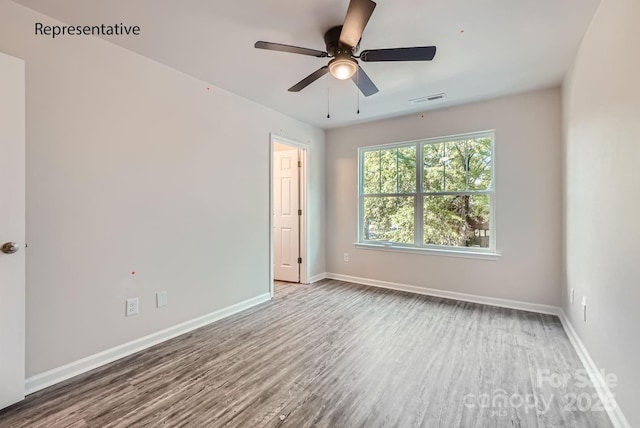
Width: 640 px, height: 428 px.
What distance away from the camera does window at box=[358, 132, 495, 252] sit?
3607 millimetres

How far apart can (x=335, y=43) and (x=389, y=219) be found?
2.79 metres

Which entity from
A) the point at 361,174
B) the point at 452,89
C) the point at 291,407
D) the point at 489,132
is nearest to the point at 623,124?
the point at 452,89

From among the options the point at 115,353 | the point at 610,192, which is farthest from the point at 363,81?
the point at 115,353

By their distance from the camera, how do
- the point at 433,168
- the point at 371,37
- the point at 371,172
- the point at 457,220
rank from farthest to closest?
the point at 371,172 → the point at 433,168 → the point at 457,220 → the point at 371,37

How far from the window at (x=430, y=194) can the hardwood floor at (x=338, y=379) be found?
1144mm

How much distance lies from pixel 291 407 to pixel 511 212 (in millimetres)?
3125

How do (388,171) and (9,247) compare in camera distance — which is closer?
(9,247)

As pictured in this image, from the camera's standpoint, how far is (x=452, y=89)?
10.3ft

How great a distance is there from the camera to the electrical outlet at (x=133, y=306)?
2344 mm

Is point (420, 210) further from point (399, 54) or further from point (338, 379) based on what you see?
point (338, 379)

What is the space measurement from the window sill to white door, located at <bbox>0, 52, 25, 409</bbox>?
3.69 m

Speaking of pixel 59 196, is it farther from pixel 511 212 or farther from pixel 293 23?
pixel 511 212

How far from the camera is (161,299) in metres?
2.58

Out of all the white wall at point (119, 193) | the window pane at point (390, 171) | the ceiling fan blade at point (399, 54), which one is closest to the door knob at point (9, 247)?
the white wall at point (119, 193)
